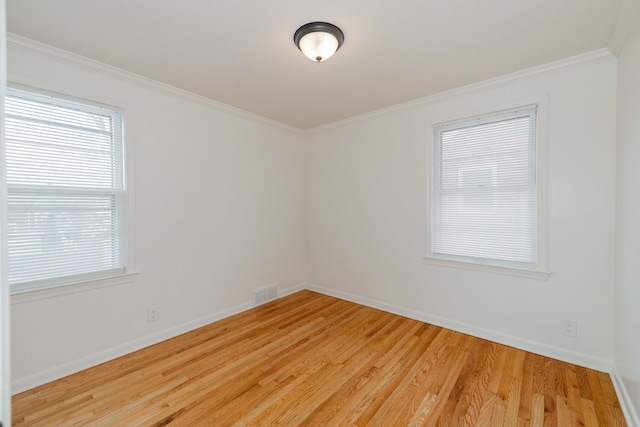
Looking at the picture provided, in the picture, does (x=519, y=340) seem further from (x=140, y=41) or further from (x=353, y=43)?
(x=140, y=41)

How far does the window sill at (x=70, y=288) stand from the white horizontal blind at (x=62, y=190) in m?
0.05

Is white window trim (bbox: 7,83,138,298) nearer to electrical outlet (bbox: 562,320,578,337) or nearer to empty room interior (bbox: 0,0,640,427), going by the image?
empty room interior (bbox: 0,0,640,427)

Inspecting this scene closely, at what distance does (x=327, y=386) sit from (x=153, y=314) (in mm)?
1865

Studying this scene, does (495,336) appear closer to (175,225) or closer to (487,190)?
(487,190)

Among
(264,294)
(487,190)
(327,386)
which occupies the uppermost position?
(487,190)

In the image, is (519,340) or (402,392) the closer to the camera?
(402,392)

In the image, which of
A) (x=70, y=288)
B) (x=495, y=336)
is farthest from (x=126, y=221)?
(x=495, y=336)

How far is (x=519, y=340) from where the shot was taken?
262cm

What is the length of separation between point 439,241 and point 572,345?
4.57ft

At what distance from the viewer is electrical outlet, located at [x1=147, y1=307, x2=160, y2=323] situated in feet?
8.98

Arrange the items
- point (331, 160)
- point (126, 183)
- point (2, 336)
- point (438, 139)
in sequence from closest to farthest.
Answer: point (2, 336) → point (126, 183) → point (438, 139) → point (331, 160)

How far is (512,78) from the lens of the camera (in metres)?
2.61

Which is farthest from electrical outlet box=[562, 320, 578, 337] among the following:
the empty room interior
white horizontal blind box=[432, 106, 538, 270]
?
white horizontal blind box=[432, 106, 538, 270]

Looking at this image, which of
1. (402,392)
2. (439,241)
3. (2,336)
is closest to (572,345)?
(439,241)
